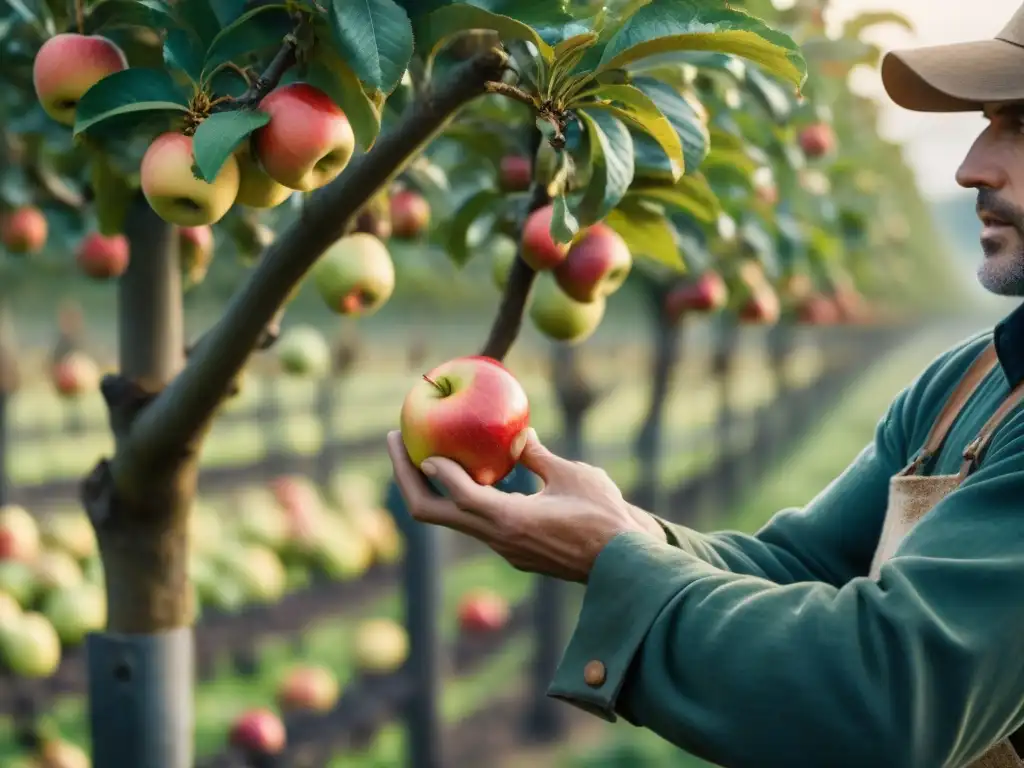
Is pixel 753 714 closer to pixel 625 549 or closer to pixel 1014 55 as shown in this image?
pixel 625 549

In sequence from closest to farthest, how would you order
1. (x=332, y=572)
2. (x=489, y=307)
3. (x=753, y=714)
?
(x=753, y=714), (x=332, y=572), (x=489, y=307)

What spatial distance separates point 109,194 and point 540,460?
3.68 ft

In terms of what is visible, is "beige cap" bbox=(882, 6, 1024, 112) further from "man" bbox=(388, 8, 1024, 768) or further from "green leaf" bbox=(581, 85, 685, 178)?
"green leaf" bbox=(581, 85, 685, 178)

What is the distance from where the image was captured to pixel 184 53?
1770mm

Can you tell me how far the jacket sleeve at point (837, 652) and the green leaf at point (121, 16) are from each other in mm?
1050

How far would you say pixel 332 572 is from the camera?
6.30 metres

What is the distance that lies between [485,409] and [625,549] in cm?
31

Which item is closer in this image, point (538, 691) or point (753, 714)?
point (753, 714)

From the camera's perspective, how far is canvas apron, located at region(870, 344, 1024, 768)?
1.74 metres

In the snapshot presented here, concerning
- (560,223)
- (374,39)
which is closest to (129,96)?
(374,39)

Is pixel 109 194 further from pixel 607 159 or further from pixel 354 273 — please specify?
pixel 607 159

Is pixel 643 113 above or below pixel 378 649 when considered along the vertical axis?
above

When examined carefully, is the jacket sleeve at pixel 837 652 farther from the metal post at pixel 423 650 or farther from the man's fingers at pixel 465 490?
the metal post at pixel 423 650

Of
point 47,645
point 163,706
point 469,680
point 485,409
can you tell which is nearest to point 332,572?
point 469,680
